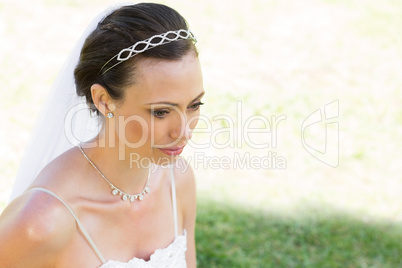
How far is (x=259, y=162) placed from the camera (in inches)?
240

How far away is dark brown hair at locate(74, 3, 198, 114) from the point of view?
2.46m

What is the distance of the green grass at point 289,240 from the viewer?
475 centimetres

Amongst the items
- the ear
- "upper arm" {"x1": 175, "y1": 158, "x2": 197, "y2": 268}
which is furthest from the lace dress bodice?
the ear

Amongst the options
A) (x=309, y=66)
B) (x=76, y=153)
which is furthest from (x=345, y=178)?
(x=76, y=153)

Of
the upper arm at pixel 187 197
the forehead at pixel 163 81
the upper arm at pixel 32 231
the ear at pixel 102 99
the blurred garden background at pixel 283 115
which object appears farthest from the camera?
the blurred garden background at pixel 283 115

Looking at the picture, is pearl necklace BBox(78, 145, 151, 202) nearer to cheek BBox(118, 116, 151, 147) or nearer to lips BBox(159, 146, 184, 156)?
cheek BBox(118, 116, 151, 147)

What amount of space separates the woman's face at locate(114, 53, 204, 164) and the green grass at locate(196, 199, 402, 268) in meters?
2.29

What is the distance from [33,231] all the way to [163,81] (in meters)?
0.83

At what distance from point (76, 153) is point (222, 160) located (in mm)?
3442

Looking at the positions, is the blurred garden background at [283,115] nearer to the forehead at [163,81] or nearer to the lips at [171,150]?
the lips at [171,150]

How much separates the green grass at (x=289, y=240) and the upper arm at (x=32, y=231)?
236cm

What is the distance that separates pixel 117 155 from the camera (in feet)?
8.82

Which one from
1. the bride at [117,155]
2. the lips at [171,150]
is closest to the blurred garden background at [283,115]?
the bride at [117,155]

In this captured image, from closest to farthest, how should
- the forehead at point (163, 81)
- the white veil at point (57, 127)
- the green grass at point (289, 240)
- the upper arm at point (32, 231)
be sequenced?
the upper arm at point (32, 231) < the forehead at point (163, 81) < the white veil at point (57, 127) < the green grass at point (289, 240)
